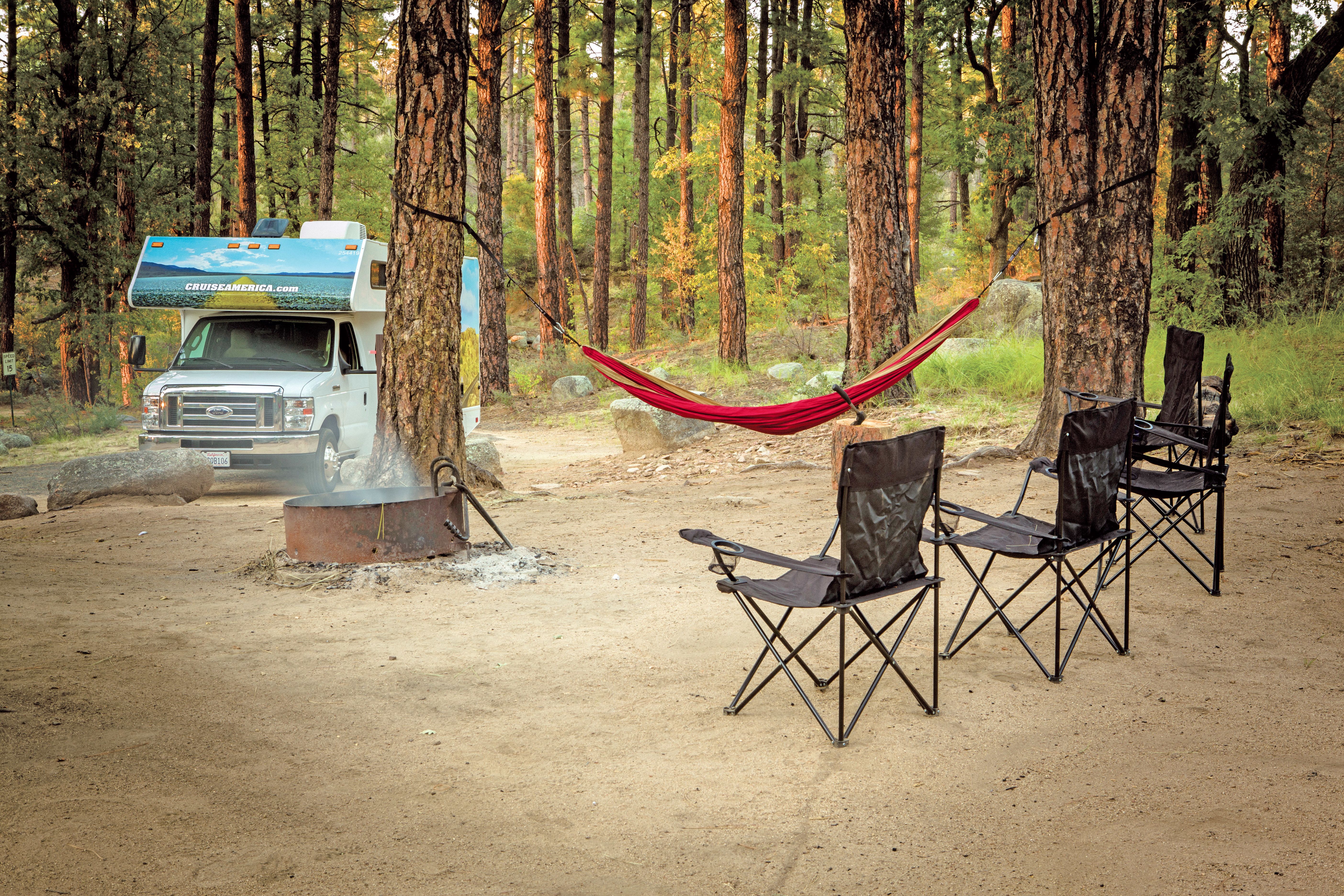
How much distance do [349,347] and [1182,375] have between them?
26.0 ft

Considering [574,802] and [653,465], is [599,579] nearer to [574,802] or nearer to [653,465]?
[574,802]

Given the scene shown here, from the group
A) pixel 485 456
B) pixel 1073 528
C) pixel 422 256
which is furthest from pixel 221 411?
pixel 1073 528

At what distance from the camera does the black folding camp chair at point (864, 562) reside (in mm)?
3531

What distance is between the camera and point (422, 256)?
7.18m

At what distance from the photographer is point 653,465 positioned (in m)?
11.5

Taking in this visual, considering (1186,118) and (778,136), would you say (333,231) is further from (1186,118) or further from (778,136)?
(778,136)

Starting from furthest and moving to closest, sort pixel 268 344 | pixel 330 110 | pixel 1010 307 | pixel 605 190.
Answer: pixel 605 190 < pixel 330 110 < pixel 1010 307 < pixel 268 344

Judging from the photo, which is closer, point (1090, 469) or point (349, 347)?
point (1090, 469)

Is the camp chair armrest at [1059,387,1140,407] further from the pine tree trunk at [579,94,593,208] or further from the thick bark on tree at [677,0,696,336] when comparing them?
the pine tree trunk at [579,94,593,208]

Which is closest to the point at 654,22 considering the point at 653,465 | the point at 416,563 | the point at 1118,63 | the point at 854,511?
the point at 653,465

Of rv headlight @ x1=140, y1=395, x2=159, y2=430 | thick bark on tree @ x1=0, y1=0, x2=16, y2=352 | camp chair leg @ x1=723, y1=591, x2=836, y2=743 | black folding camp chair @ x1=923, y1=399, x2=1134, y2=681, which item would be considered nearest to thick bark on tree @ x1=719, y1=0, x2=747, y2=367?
rv headlight @ x1=140, y1=395, x2=159, y2=430

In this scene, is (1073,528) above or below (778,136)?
below

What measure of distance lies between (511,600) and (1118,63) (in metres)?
6.21

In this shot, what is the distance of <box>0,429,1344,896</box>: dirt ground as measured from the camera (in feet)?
8.86
